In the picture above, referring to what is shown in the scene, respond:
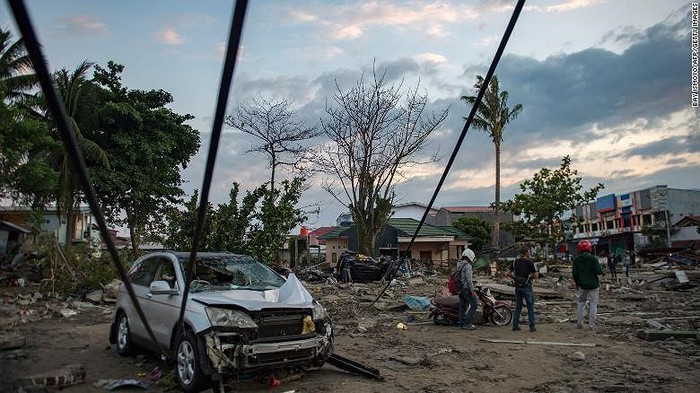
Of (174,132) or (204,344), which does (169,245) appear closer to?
(204,344)

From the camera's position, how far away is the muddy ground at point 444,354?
612 cm

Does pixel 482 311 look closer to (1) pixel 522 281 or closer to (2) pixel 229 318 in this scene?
(1) pixel 522 281

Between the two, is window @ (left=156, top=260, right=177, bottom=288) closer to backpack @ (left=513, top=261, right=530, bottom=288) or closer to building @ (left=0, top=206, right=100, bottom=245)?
backpack @ (left=513, top=261, right=530, bottom=288)

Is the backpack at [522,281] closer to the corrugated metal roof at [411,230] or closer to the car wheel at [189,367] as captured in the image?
the car wheel at [189,367]

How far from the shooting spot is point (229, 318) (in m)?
5.46

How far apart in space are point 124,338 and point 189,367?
2657 millimetres

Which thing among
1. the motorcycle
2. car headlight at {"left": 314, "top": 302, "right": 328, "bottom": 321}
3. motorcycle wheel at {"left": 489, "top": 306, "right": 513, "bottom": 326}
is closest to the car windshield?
car headlight at {"left": 314, "top": 302, "right": 328, "bottom": 321}

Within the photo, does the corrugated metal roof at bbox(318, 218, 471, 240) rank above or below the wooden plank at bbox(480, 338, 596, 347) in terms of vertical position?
above

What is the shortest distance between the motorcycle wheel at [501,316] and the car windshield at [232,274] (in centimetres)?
595

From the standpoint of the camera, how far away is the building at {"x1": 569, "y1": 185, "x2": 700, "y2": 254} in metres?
47.3

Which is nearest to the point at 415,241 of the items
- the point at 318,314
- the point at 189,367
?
the point at 318,314

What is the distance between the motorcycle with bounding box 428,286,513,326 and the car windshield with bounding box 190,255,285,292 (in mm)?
5286

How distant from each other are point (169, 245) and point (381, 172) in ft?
51.7

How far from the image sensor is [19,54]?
20.2 metres
